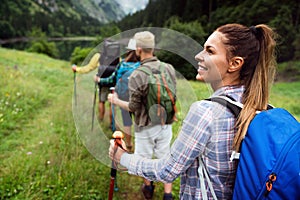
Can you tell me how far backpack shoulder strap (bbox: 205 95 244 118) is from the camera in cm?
112

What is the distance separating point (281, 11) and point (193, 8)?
13585 millimetres

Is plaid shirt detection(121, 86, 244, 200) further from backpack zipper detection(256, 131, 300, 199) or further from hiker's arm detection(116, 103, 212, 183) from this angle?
backpack zipper detection(256, 131, 300, 199)

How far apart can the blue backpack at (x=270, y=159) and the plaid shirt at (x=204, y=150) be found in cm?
10

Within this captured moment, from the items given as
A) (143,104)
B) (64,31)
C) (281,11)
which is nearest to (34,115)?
(143,104)

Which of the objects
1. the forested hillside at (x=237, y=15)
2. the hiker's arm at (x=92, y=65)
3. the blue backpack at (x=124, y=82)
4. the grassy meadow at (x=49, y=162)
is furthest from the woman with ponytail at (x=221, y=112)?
the forested hillside at (x=237, y=15)

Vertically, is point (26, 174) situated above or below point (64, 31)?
below

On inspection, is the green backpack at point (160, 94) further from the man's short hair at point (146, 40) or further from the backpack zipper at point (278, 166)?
the backpack zipper at point (278, 166)

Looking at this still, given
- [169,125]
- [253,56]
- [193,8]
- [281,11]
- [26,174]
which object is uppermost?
[193,8]

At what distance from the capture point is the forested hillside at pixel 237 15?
25.9m

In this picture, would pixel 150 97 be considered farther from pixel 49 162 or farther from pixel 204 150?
pixel 49 162

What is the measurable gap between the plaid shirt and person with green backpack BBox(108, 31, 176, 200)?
1225 millimetres

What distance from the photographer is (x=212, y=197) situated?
3.99 feet

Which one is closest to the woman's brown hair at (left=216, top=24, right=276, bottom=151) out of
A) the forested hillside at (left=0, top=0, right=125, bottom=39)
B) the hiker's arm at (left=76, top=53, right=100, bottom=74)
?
the hiker's arm at (left=76, top=53, right=100, bottom=74)

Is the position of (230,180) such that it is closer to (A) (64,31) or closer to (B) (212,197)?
(B) (212,197)
